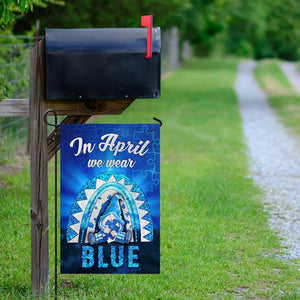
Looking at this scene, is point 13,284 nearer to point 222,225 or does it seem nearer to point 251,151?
point 222,225

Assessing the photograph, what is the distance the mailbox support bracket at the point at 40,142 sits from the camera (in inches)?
185

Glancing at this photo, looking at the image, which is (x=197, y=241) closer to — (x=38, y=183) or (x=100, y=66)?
(x=38, y=183)

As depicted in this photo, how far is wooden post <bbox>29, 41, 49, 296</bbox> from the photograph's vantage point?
4719 mm

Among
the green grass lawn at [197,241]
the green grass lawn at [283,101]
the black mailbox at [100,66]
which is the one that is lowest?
the green grass lawn at [197,241]

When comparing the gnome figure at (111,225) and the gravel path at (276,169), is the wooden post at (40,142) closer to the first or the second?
the gnome figure at (111,225)

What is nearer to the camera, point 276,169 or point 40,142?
point 40,142

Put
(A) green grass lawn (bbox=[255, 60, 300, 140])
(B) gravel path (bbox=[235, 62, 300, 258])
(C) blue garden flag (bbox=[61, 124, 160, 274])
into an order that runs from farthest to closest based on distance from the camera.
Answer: (A) green grass lawn (bbox=[255, 60, 300, 140]), (B) gravel path (bbox=[235, 62, 300, 258]), (C) blue garden flag (bbox=[61, 124, 160, 274])

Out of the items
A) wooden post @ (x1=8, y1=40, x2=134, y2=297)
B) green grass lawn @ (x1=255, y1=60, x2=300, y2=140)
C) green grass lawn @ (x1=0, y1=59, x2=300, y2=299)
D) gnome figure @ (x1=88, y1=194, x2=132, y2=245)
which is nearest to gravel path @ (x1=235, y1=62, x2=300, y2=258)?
green grass lawn @ (x1=0, y1=59, x2=300, y2=299)

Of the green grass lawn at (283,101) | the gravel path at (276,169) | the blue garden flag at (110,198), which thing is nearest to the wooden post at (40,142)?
the blue garden flag at (110,198)

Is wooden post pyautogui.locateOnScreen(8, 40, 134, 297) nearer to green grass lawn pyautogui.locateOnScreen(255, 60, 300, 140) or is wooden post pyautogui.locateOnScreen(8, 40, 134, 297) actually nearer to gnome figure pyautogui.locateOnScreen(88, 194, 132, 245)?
gnome figure pyautogui.locateOnScreen(88, 194, 132, 245)

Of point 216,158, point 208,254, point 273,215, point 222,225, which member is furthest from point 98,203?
point 216,158

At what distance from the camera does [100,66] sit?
4652 millimetres

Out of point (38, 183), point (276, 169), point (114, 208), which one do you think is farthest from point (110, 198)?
point (276, 169)

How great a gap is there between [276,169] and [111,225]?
655 centimetres
